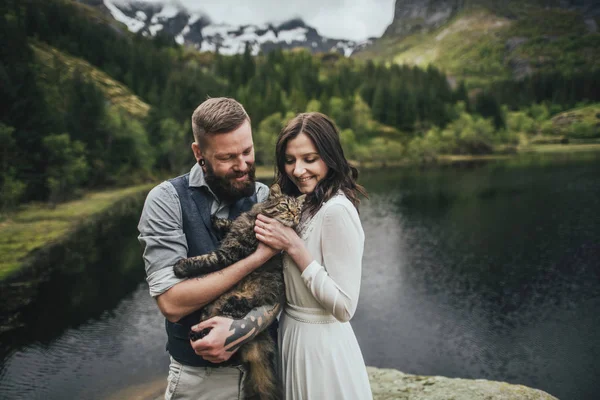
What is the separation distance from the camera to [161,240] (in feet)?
9.00

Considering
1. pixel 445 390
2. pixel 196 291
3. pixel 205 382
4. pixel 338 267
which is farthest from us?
pixel 445 390

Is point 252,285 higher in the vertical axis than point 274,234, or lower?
lower

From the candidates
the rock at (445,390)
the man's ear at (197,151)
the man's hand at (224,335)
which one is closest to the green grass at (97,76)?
the rock at (445,390)

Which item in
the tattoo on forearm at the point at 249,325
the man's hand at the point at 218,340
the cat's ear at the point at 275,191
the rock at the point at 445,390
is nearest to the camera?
the man's hand at the point at 218,340

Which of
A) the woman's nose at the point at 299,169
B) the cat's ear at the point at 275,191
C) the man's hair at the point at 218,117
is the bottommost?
the cat's ear at the point at 275,191

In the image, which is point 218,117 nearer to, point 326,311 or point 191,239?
point 191,239

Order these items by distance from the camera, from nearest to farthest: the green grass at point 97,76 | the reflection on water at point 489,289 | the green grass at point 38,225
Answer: the reflection on water at point 489,289 → the green grass at point 38,225 → the green grass at point 97,76

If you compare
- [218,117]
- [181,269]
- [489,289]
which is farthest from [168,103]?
[181,269]

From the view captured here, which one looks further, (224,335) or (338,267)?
(338,267)

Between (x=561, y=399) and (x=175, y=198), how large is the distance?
15.0 meters

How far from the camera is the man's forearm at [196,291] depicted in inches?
105

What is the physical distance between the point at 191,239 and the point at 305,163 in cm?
104

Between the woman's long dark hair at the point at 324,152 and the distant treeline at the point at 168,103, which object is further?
the distant treeline at the point at 168,103

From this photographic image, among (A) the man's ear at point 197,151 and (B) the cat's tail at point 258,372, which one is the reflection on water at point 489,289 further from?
(A) the man's ear at point 197,151
